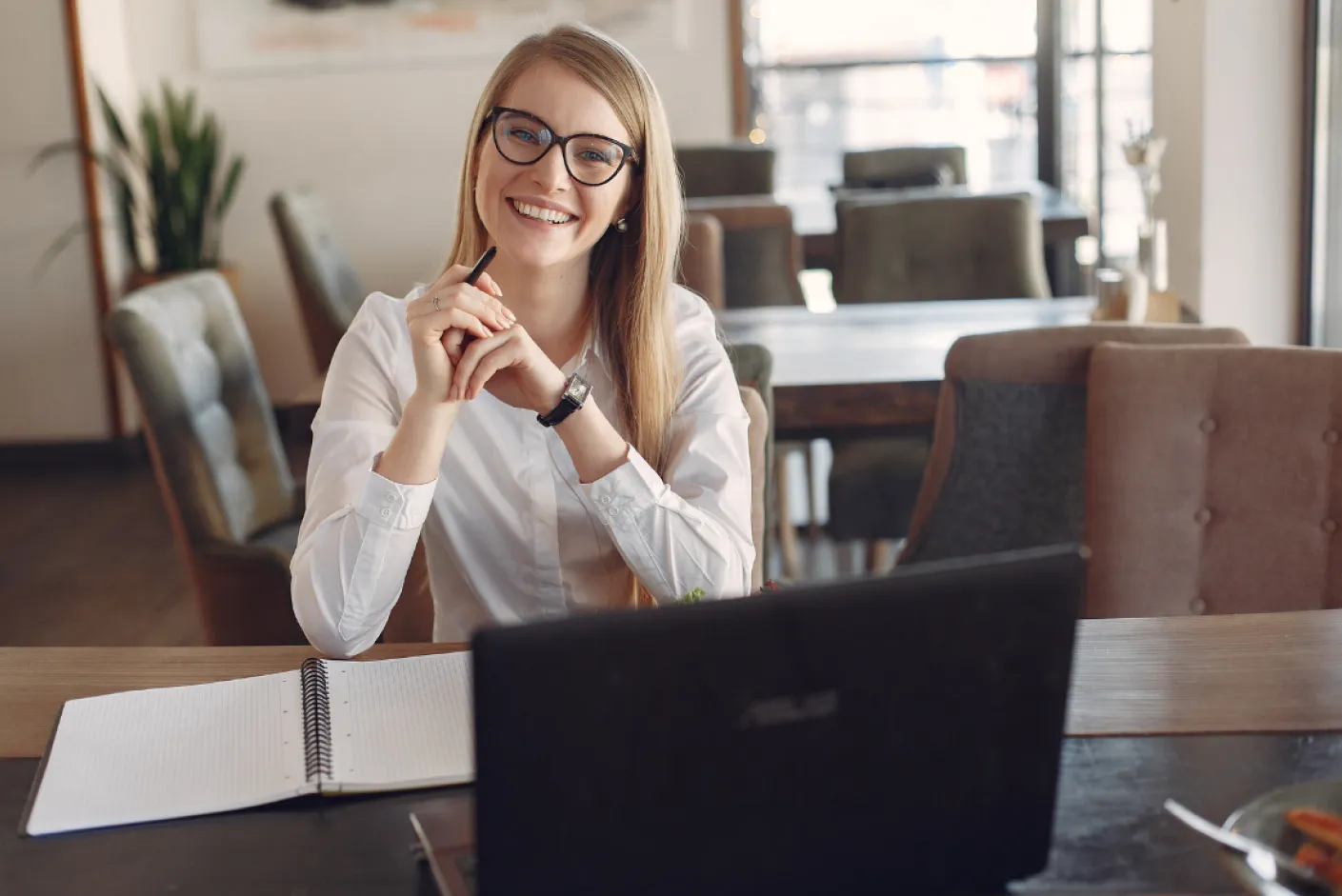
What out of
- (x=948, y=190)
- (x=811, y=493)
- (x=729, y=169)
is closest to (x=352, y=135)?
(x=729, y=169)

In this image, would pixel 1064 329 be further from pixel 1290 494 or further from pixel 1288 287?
pixel 1288 287

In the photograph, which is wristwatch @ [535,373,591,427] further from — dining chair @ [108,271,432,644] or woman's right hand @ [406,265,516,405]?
dining chair @ [108,271,432,644]

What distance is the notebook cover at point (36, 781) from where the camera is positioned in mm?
1053

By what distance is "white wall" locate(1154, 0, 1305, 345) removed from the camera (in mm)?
3256

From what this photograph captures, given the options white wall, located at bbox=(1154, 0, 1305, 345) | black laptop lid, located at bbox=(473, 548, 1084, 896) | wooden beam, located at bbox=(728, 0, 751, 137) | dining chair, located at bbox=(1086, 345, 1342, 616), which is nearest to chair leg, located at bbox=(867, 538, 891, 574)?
white wall, located at bbox=(1154, 0, 1305, 345)

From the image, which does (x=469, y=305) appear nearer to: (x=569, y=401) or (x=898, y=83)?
(x=569, y=401)

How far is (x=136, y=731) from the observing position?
1.19 metres

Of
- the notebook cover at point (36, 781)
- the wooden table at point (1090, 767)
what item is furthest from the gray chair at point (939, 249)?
the notebook cover at point (36, 781)

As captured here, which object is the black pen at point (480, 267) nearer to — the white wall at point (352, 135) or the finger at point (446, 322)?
the finger at point (446, 322)

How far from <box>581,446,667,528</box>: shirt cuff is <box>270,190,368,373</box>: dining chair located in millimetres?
2820

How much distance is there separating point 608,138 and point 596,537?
0.42 meters

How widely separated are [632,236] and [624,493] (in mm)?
339

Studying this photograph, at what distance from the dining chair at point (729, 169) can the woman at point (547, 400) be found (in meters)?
3.26

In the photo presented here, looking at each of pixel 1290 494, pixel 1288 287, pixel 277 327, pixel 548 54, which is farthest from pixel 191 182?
pixel 1290 494
